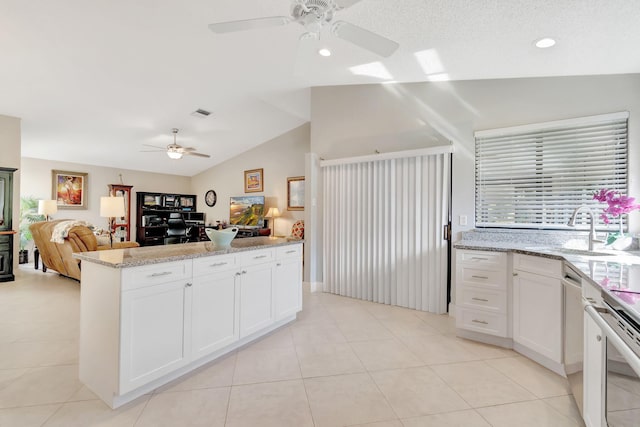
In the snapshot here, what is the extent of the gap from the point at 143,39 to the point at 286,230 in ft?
15.6

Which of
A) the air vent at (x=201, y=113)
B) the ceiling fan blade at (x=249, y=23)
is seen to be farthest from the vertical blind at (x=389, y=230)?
the air vent at (x=201, y=113)

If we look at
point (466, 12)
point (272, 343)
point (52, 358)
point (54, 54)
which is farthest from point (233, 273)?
point (54, 54)

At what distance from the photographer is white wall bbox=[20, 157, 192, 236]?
639 cm

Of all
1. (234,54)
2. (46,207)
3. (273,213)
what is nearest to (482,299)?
(234,54)

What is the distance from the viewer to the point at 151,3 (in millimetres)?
2506

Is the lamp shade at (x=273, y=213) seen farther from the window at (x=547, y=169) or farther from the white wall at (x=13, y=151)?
the window at (x=547, y=169)

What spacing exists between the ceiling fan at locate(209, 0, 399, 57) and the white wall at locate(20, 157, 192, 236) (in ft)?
23.8

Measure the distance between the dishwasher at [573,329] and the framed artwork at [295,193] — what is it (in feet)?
17.5

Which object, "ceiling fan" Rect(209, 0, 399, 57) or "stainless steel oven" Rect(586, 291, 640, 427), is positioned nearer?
"stainless steel oven" Rect(586, 291, 640, 427)

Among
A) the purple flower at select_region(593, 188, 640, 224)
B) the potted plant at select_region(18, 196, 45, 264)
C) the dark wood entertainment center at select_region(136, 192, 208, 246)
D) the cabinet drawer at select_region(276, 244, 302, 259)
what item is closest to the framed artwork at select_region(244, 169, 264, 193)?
the dark wood entertainment center at select_region(136, 192, 208, 246)

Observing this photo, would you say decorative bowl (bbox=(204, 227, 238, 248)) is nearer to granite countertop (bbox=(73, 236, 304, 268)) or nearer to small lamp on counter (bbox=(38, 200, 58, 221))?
granite countertop (bbox=(73, 236, 304, 268))

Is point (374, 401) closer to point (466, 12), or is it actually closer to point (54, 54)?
point (466, 12)

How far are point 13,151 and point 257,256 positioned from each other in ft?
16.7

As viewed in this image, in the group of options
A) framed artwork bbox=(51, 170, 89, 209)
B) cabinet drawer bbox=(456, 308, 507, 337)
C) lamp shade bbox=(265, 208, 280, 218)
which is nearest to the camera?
cabinet drawer bbox=(456, 308, 507, 337)
